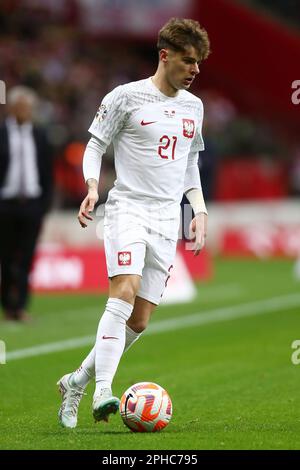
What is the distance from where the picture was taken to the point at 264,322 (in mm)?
14078

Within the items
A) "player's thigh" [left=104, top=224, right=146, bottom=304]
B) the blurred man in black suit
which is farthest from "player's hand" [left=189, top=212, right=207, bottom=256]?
the blurred man in black suit

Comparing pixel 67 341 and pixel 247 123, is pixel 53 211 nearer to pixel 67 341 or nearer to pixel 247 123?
pixel 247 123

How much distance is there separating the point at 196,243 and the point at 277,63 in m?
23.1

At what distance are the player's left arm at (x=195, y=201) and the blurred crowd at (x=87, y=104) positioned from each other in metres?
15.2

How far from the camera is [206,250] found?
903 inches

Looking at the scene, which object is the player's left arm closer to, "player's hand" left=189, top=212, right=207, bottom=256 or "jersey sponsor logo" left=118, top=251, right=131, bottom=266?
"player's hand" left=189, top=212, right=207, bottom=256

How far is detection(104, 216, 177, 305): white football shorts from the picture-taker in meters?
7.51

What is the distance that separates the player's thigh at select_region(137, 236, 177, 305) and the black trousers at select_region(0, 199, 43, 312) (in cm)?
653

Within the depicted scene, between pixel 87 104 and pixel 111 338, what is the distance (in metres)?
19.5

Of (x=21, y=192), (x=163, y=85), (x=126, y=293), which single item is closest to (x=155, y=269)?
(x=126, y=293)

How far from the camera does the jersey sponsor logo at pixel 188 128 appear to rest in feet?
25.8

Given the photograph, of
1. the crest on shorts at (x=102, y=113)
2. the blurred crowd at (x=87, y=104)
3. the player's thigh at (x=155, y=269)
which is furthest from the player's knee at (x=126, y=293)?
the blurred crowd at (x=87, y=104)

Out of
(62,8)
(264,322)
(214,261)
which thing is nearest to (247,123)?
(62,8)

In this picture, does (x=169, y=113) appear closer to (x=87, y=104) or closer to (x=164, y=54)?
(x=164, y=54)
